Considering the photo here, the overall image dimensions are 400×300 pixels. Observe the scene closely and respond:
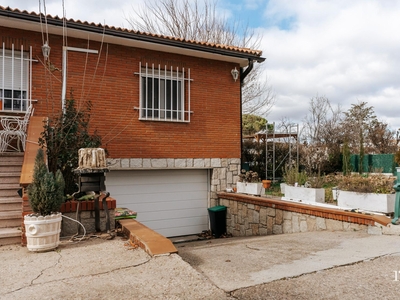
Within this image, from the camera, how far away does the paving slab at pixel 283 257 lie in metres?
3.29

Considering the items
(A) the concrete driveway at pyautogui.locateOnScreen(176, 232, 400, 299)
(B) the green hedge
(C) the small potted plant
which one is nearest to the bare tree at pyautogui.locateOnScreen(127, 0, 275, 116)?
(B) the green hedge

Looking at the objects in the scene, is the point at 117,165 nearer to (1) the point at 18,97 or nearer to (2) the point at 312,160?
(1) the point at 18,97

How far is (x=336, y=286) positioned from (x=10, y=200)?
16.6 feet

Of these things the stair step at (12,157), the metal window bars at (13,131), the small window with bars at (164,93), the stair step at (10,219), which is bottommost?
the stair step at (10,219)

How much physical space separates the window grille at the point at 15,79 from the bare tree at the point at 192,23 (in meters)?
10.8

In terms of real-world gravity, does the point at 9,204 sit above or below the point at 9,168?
below

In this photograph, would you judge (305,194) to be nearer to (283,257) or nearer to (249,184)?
(249,184)

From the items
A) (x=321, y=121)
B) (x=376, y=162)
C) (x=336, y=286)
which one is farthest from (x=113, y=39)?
(x=321, y=121)

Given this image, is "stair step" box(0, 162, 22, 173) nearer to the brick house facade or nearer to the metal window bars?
the metal window bars

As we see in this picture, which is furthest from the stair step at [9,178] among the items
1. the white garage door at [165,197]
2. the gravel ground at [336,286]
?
the gravel ground at [336,286]

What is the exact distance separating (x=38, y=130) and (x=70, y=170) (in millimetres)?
1124

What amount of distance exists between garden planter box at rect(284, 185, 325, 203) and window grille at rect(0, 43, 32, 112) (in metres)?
6.77

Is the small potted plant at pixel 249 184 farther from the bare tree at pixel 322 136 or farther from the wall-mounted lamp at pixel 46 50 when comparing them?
the wall-mounted lamp at pixel 46 50

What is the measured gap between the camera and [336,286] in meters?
3.03
